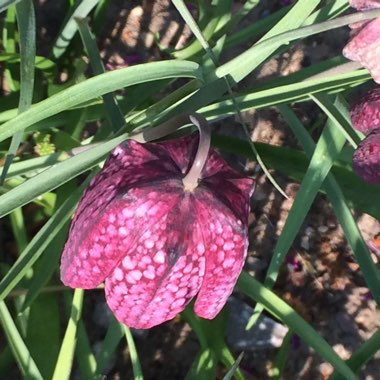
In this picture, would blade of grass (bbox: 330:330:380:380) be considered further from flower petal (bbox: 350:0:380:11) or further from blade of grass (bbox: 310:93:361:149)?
flower petal (bbox: 350:0:380:11)

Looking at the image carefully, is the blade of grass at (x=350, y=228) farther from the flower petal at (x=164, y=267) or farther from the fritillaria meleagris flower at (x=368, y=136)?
the flower petal at (x=164, y=267)

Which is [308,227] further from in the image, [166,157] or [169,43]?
[166,157]

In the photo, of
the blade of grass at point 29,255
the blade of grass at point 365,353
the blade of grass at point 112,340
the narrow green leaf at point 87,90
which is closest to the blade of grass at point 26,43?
the narrow green leaf at point 87,90

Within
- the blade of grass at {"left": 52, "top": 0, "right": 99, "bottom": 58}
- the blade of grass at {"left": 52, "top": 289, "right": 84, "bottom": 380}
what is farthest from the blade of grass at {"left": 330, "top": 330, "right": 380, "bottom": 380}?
the blade of grass at {"left": 52, "top": 0, "right": 99, "bottom": 58}

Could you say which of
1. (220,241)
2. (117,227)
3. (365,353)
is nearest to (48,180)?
(117,227)

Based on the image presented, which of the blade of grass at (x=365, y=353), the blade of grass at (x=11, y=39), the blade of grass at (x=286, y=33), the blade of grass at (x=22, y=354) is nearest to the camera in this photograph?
the blade of grass at (x=286, y=33)

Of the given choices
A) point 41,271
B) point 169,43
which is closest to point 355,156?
point 41,271
